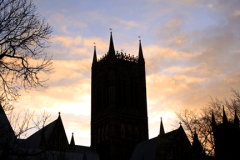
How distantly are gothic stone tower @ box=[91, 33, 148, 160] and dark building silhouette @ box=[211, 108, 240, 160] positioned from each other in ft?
101

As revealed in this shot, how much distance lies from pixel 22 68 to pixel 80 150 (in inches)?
2101

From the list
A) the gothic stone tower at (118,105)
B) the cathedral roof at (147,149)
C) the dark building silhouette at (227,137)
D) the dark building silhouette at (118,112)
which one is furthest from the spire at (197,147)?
the gothic stone tower at (118,105)

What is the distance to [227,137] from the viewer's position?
35.2 metres

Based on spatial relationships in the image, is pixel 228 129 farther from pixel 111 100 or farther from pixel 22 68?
pixel 111 100

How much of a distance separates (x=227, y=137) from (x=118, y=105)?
1313 inches

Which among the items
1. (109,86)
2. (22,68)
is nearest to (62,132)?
(109,86)

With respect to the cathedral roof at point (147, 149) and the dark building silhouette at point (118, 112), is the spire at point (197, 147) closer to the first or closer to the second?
the cathedral roof at point (147, 149)

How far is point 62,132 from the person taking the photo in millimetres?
56438

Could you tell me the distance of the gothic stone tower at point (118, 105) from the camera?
64875 millimetres

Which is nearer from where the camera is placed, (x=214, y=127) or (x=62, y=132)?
(x=214, y=127)

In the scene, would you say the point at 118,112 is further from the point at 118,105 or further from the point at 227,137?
the point at 227,137

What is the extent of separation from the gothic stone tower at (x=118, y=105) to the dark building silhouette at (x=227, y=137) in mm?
30758

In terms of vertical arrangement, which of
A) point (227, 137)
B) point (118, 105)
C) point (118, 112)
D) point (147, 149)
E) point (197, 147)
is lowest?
point (197, 147)

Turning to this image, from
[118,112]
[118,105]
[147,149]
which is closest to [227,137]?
[147,149]
